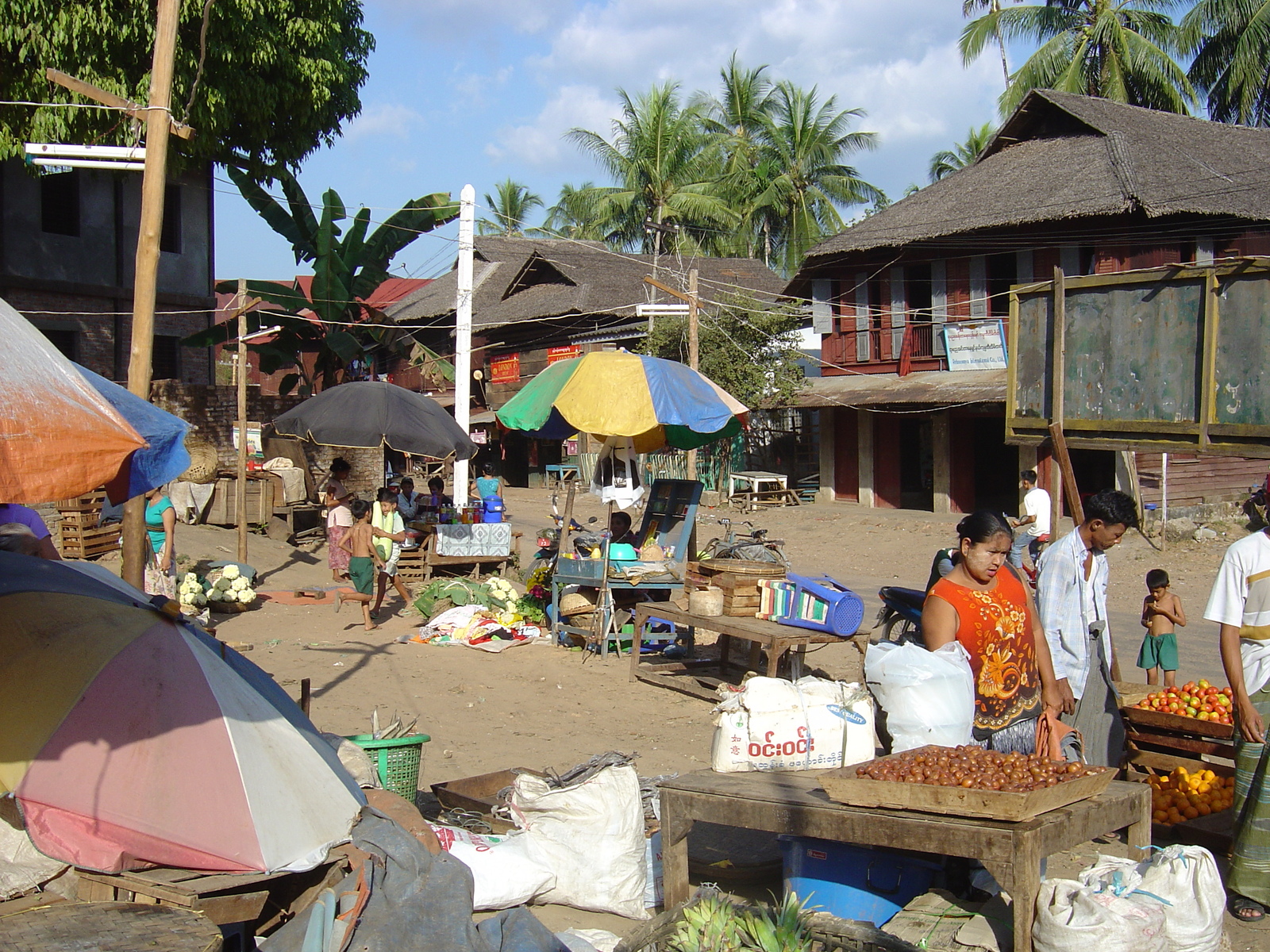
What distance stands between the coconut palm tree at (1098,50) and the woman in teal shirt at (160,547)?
24.4 meters

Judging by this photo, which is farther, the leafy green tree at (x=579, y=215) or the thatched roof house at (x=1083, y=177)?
the leafy green tree at (x=579, y=215)

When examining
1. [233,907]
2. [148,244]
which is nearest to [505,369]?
[148,244]

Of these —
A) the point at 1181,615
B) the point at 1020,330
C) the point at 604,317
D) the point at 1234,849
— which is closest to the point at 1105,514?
the point at 1020,330

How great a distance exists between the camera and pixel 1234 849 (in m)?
4.52

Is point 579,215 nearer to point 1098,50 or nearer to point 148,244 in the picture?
point 1098,50

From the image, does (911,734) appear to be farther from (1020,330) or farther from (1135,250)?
(1135,250)

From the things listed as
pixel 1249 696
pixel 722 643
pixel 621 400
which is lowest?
pixel 722 643

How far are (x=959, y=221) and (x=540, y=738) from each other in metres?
17.4

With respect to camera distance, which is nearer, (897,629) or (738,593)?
(738,593)

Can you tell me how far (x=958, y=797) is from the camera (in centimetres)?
369

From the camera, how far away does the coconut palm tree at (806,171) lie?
37469mm

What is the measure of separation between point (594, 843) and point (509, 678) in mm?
4911

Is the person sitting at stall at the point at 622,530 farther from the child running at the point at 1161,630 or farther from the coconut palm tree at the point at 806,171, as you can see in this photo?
the coconut palm tree at the point at 806,171

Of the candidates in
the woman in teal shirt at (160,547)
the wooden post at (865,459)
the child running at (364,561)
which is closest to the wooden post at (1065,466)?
the child running at (364,561)
